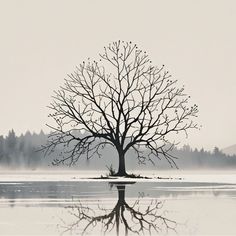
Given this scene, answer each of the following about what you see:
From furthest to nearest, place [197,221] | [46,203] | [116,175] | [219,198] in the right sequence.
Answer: [116,175] → [219,198] → [46,203] → [197,221]

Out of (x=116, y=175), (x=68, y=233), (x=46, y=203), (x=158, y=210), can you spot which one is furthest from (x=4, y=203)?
(x=116, y=175)

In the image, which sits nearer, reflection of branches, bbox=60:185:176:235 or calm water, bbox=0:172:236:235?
calm water, bbox=0:172:236:235

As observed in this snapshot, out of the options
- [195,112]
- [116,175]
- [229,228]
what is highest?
[195,112]

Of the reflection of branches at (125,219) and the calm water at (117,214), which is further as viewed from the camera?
the reflection of branches at (125,219)

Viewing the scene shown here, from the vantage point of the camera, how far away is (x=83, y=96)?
58000 mm

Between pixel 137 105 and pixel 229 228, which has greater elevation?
pixel 137 105

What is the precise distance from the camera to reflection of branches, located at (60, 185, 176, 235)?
1806 cm

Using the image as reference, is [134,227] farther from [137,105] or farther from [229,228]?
[137,105]

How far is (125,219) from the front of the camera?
20078 mm

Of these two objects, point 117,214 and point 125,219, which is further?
point 117,214

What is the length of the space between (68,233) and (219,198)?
12373 mm

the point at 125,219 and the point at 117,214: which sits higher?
the point at 117,214

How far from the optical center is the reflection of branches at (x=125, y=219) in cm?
1806

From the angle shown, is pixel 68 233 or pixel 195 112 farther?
pixel 195 112
